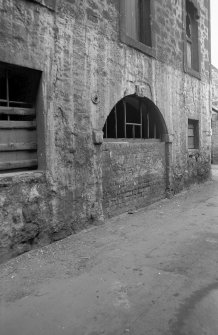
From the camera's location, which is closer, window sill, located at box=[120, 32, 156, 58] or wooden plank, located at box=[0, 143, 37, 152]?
wooden plank, located at box=[0, 143, 37, 152]

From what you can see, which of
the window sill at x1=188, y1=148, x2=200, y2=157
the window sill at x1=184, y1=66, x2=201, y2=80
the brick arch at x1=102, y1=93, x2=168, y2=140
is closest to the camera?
the brick arch at x1=102, y1=93, x2=168, y2=140

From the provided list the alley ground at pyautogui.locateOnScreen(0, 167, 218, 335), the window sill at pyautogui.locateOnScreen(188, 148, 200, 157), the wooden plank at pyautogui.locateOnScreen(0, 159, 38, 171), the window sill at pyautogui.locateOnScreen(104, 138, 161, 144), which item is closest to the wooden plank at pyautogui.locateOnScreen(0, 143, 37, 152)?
the wooden plank at pyautogui.locateOnScreen(0, 159, 38, 171)

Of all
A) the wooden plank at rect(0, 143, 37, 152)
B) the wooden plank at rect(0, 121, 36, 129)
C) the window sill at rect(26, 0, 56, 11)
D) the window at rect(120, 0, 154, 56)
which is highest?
the window at rect(120, 0, 154, 56)

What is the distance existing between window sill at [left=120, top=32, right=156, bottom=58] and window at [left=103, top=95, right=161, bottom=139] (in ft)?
3.31

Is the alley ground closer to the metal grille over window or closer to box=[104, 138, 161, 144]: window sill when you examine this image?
box=[104, 138, 161, 144]: window sill

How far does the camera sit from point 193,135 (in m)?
10.3

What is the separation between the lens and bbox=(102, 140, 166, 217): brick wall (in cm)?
604

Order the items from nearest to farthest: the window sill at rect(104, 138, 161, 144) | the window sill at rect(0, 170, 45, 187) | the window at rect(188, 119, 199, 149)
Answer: the window sill at rect(0, 170, 45, 187) → the window sill at rect(104, 138, 161, 144) → the window at rect(188, 119, 199, 149)

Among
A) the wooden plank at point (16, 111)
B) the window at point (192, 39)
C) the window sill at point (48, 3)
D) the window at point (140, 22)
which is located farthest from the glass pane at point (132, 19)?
the wooden plank at point (16, 111)

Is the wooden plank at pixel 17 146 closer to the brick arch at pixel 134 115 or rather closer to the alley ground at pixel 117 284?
the alley ground at pixel 117 284

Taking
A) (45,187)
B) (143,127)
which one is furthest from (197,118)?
(45,187)

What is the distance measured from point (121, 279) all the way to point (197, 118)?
25.0 ft

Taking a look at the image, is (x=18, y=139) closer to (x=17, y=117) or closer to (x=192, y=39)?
(x=17, y=117)

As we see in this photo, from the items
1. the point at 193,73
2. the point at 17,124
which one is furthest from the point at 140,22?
the point at 17,124
